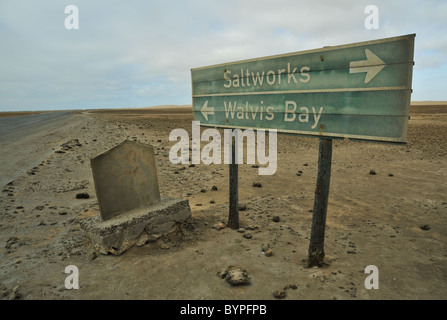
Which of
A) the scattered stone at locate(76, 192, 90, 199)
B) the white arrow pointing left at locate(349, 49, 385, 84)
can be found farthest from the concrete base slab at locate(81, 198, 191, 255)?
the white arrow pointing left at locate(349, 49, 385, 84)

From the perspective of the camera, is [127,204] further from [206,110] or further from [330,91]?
[330,91]

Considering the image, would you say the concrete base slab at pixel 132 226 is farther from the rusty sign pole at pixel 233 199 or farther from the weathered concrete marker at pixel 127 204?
the rusty sign pole at pixel 233 199

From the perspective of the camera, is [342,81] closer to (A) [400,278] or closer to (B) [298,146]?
(A) [400,278]

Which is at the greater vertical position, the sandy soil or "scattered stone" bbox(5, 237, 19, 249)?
"scattered stone" bbox(5, 237, 19, 249)

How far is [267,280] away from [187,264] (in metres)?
1.22

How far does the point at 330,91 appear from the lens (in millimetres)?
3740

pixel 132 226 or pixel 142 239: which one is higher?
pixel 132 226

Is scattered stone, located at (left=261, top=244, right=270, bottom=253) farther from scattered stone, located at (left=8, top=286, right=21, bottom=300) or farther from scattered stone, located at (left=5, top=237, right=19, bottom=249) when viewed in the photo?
scattered stone, located at (left=5, top=237, right=19, bottom=249)

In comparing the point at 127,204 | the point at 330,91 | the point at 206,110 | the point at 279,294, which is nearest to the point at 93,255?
the point at 127,204

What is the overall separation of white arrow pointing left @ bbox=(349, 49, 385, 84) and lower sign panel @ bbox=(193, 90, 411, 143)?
211mm

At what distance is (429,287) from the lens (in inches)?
146

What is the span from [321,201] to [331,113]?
4.17 ft

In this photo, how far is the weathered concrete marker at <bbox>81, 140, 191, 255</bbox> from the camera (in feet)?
15.1
